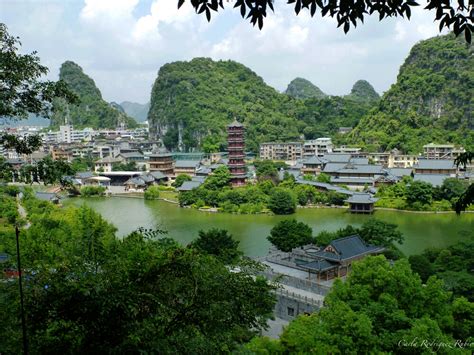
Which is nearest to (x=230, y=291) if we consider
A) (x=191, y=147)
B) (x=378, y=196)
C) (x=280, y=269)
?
(x=280, y=269)

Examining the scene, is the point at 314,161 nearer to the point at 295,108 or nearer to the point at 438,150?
the point at 438,150

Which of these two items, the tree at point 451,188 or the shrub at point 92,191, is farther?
the shrub at point 92,191

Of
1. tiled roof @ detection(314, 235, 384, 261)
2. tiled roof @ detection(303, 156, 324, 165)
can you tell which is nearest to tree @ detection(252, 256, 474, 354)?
tiled roof @ detection(314, 235, 384, 261)

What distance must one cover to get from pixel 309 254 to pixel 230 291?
8.54m

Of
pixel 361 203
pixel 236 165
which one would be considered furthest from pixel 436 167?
pixel 236 165

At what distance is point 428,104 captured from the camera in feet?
129

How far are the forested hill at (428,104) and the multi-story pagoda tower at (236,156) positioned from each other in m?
12.0

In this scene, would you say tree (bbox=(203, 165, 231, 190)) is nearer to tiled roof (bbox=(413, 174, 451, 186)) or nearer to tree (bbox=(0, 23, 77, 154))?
tiled roof (bbox=(413, 174, 451, 186))

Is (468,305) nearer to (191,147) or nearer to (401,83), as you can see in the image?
(401,83)

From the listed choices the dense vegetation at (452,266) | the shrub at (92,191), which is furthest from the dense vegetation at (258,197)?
the dense vegetation at (452,266)

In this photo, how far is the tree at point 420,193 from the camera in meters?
21.8

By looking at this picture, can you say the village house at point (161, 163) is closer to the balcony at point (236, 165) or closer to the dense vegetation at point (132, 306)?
the balcony at point (236, 165)

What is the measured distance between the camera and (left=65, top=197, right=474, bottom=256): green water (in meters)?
16.4

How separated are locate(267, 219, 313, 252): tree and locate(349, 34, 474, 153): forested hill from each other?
23064 millimetres
